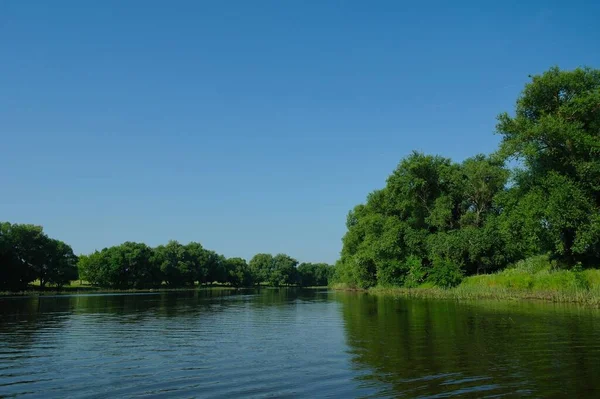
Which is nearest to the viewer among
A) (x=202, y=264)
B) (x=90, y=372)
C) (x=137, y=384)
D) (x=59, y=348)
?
(x=137, y=384)

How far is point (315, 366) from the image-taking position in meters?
16.0

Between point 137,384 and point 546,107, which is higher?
point 546,107

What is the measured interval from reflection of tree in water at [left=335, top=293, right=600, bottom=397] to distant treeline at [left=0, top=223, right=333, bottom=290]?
340 ft

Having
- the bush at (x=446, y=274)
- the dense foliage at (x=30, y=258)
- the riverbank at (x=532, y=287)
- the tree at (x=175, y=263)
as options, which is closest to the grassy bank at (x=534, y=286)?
the riverbank at (x=532, y=287)

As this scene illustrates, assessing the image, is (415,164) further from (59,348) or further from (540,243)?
(59,348)

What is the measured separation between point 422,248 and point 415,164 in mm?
14224

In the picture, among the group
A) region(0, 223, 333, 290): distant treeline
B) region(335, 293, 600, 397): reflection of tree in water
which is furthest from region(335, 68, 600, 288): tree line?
region(0, 223, 333, 290): distant treeline

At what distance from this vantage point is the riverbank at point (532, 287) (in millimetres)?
38609

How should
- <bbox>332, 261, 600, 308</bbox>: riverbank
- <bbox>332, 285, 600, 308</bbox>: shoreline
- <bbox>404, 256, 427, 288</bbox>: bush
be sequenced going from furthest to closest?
1. <bbox>404, 256, 427, 288</bbox>: bush
2. <bbox>332, 261, 600, 308</bbox>: riverbank
3. <bbox>332, 285, 600, 308</bbox>: shoreline

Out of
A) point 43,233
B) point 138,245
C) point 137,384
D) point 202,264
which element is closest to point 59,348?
point 137,384

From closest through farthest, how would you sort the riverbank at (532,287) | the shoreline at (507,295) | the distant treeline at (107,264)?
the shoreline at (507,295) < the riverbank at (532,287) < the distant treeline at (107,264)

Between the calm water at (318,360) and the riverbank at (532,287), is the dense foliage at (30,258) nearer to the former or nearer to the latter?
the calm water at (318,360)

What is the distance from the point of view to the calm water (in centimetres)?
1255

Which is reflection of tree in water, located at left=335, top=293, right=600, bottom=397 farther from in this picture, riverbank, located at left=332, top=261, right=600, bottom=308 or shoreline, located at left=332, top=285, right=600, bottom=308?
riverbank, located at left=332, top=261, right=600, bottom=308
